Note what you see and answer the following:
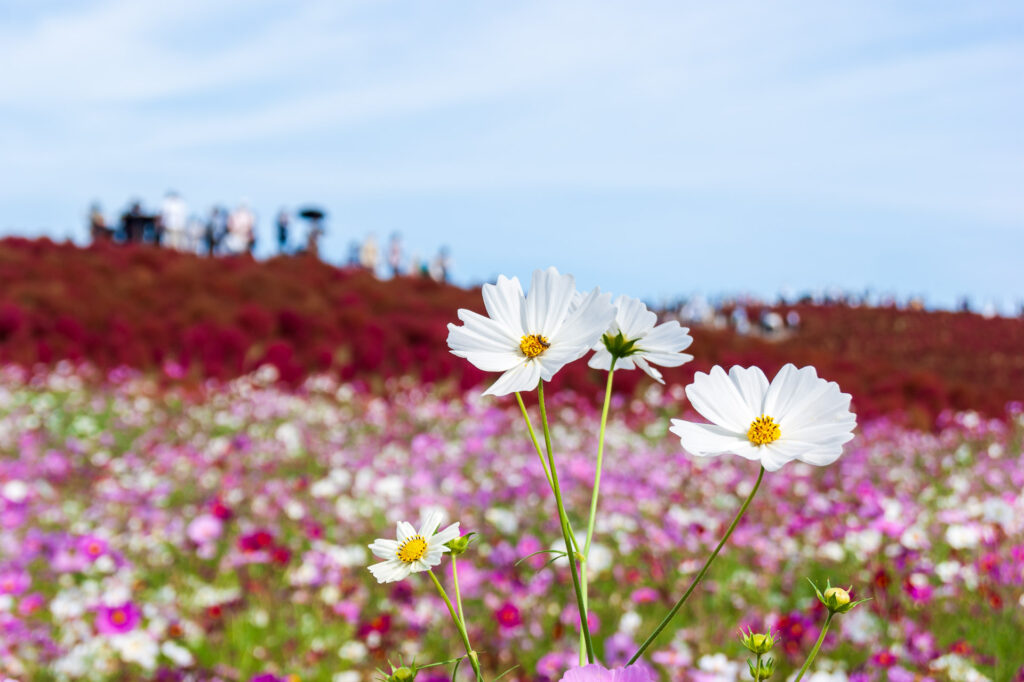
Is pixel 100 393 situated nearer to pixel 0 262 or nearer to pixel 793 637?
pixel 0 262

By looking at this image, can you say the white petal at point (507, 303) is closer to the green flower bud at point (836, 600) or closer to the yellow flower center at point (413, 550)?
the yellow flower center at point (413, 550)

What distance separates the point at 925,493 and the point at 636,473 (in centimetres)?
163

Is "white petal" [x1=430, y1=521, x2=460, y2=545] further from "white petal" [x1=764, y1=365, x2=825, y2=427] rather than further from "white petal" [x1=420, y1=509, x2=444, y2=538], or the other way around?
"white petal" [x1=764, y1=365, x2=825, y2=427]

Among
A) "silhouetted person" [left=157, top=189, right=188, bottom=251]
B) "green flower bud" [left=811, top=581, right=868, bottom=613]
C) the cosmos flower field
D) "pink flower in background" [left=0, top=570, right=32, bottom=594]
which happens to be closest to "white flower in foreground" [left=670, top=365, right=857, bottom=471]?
"green flower bud" [left=811, top=581, right=868, bottom=613]

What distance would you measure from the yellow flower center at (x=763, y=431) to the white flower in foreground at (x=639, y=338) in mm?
86

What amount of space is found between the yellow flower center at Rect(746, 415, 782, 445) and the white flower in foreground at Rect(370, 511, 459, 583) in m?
0.24

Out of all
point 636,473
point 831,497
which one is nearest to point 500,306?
point 831,497

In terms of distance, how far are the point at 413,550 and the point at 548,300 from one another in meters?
0.23

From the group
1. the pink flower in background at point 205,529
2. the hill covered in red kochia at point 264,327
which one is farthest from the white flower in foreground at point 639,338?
the hill covered in red kochia at point 264,327

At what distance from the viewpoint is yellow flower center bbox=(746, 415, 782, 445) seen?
2.00 ft

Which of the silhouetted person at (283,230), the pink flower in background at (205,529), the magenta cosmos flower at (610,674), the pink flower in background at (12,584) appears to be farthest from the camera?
the silhouetted person at (283,230)

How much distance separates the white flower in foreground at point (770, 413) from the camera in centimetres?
59

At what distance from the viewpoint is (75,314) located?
31.7 ft

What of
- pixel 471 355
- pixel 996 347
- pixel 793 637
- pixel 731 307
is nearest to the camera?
pixel 471 355
